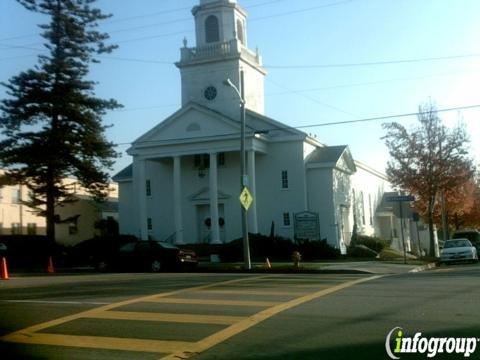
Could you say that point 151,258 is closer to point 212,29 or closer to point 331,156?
point 331,156

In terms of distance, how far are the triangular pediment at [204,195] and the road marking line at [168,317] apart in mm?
28599

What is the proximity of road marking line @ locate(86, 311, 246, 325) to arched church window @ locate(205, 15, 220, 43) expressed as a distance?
33549mm

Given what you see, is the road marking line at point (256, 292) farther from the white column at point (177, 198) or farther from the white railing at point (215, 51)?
the white railing at point (215, 51)

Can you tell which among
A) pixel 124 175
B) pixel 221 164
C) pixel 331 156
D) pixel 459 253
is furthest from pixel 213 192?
pixel 459 253

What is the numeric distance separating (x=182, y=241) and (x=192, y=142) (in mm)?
6540

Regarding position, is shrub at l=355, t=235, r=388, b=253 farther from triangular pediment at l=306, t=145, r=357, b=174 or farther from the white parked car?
the white parked car

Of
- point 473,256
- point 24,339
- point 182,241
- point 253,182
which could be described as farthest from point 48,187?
point 24,339

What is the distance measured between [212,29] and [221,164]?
9.62 metres

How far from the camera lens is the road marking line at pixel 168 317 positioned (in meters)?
10.7

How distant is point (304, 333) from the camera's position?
945cm

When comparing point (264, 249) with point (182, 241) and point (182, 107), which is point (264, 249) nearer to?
point (182, 241)

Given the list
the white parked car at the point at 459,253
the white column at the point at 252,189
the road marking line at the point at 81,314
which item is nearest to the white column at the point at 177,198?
the white column at the point at 252,189

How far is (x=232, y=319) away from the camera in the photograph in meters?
10.8

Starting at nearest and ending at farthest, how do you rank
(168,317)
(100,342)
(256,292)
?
(100,342) → (168,317) → (256,292)
